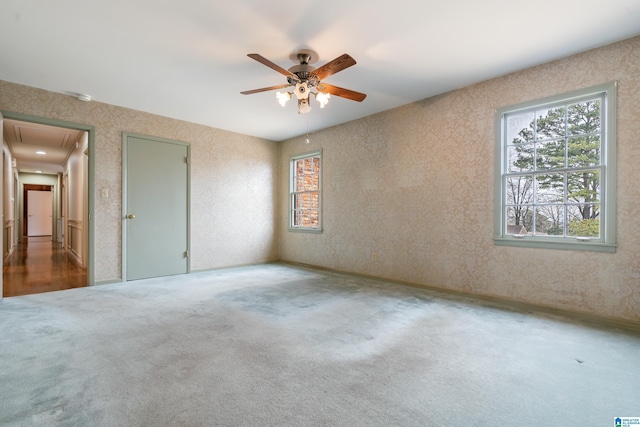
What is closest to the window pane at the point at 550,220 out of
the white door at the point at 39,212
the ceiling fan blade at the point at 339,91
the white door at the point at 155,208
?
the ceiling fan blade at the point at 339,91

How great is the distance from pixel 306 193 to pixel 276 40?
3554 millimetres

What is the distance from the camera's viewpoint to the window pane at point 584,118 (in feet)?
10.1

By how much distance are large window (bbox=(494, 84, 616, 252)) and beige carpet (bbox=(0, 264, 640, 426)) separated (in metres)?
0.93

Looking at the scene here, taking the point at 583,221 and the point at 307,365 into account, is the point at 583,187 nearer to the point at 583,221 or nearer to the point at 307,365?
the point at 583,221

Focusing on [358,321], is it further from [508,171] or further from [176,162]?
[176,162]

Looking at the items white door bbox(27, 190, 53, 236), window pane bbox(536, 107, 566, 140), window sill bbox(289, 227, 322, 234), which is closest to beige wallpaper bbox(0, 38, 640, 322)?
window sill bbox(289, 227, 322, 234)

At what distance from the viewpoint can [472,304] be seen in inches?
137

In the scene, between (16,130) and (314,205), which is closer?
(16,130)

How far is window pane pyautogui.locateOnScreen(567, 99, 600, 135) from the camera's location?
3.08 metres

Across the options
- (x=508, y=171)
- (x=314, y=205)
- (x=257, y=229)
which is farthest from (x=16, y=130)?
(x=508, y=171)

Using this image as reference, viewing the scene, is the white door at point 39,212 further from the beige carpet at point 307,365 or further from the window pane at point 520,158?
the window pane at point 520,158

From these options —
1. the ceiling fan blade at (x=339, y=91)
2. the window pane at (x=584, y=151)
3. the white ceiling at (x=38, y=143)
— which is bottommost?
the window pane at (x=584, y=151)

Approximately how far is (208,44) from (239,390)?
2.94 metres

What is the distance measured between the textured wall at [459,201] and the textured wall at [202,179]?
1.20 meters
